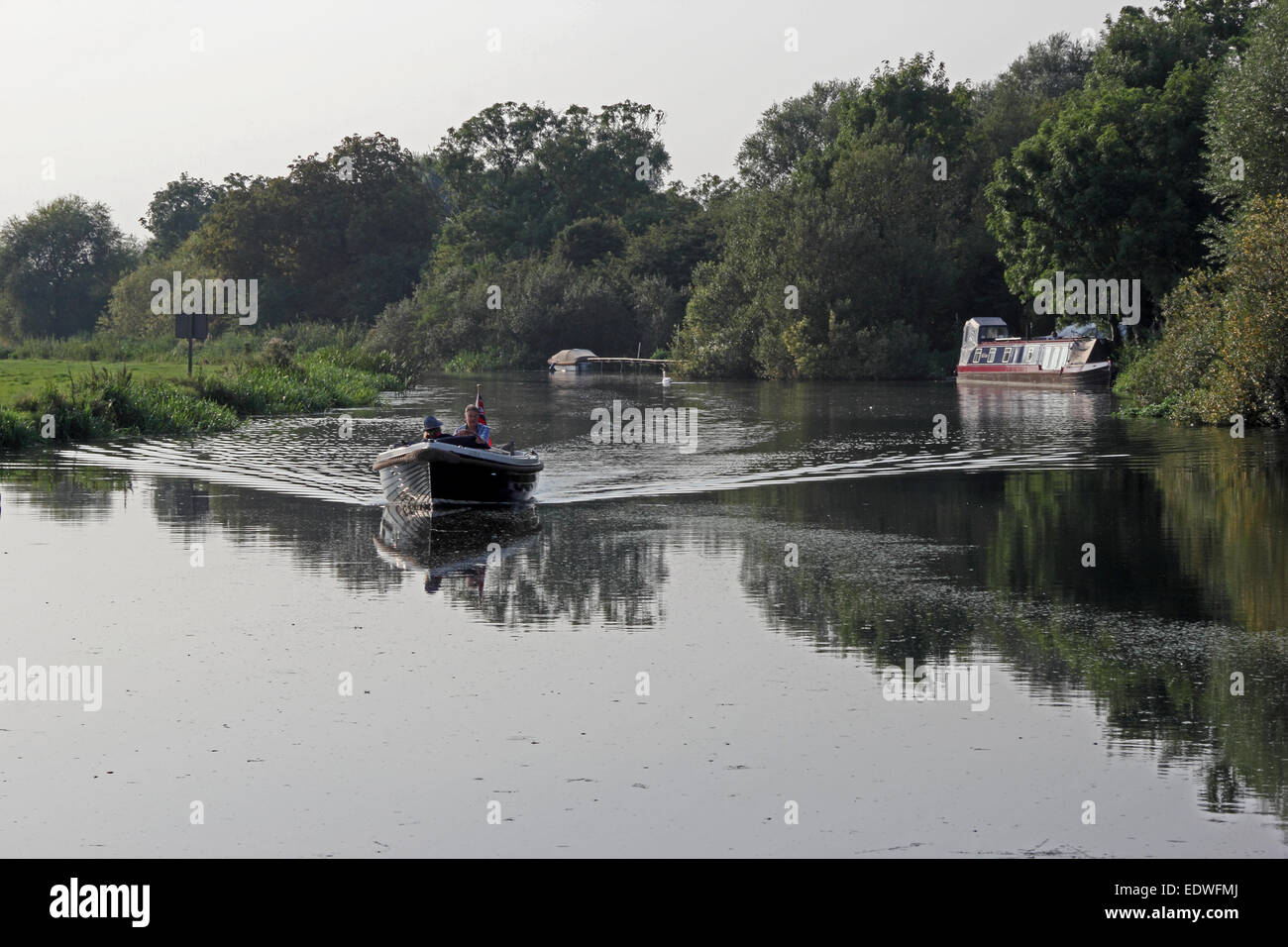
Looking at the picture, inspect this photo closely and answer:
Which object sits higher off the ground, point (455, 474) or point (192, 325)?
point (192, 325)

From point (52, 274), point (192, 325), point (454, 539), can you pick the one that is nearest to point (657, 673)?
point (454, 539)

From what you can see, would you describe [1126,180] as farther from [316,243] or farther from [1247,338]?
[316,243]

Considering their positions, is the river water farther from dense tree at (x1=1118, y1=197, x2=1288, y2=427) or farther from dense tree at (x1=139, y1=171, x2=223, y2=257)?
dense tree at (x1=139, y1=171, x2=223, y2=257)

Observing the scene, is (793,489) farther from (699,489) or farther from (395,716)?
(395,716)

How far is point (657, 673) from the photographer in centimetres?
1056

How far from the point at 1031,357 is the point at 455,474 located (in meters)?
45.4

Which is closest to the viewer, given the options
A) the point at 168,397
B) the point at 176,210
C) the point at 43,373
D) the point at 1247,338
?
the point at 1247,338

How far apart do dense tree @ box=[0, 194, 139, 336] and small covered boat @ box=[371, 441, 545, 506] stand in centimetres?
11662

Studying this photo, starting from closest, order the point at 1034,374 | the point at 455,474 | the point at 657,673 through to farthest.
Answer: the point at 657,673, the point at 455,474, the point at 1034,374

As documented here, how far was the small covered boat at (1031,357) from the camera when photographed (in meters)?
58.6

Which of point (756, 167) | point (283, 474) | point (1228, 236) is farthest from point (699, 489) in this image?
point (756, 167)

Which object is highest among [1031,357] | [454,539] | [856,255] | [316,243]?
[316,243]

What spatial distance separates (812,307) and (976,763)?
65.4 m
